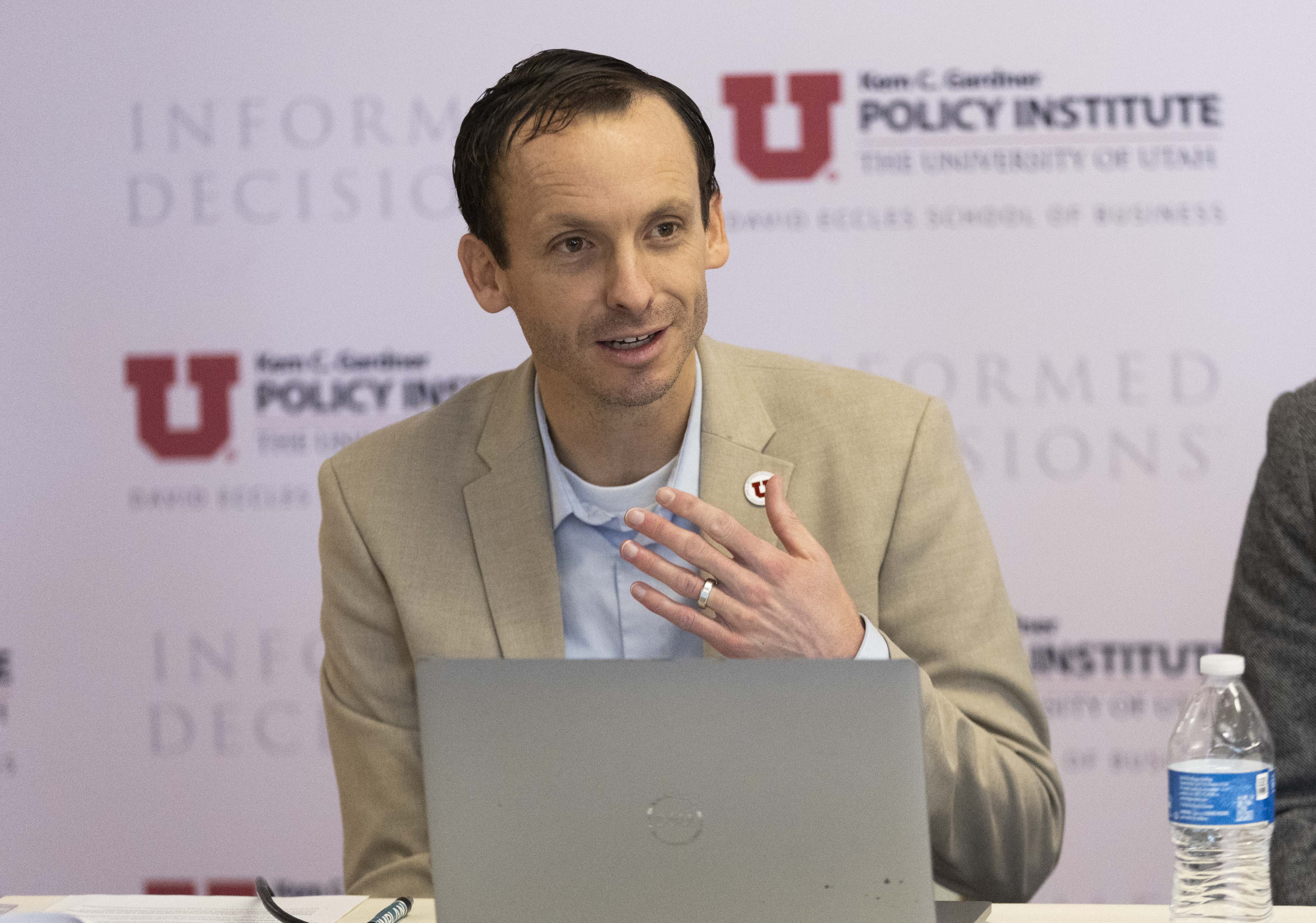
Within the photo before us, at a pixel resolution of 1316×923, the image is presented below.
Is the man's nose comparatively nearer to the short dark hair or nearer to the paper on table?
the short dark hair

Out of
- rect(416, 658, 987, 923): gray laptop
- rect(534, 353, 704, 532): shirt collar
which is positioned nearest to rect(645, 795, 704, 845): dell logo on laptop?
rect(416, 658, 987, 923): gray laptop

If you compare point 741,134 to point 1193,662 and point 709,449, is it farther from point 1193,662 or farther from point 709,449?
point 1193,662

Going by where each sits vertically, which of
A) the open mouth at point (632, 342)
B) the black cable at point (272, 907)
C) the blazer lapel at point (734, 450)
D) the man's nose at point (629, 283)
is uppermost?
the man's nose at point (629, 283)

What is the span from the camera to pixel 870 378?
6.41 ft

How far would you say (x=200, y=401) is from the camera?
3.00m

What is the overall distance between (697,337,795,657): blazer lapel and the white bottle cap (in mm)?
617

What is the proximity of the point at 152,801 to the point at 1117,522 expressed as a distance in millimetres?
2177

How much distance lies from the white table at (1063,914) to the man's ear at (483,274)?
87 centimetres

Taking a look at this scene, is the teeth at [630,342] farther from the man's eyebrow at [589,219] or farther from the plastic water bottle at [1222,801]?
the plastic water bottle at [1222,801]

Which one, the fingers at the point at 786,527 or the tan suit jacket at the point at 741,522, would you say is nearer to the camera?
the fingers at the point at 786,527

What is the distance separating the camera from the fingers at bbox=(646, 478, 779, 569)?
4.84ft

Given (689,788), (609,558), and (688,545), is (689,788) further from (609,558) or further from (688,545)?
(609,558)

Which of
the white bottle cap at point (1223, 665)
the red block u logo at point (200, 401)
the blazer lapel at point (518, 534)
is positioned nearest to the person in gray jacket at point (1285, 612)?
the white bottle cap at point (1223, 665)

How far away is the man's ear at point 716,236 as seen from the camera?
6.47ft
